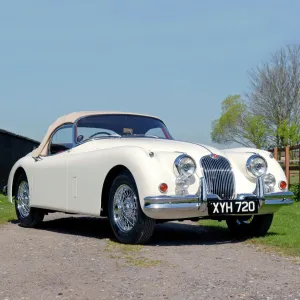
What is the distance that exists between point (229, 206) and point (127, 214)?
3.74 ft

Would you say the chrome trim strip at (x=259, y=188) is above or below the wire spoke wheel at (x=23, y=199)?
above

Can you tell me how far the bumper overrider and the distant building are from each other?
13.2 meters

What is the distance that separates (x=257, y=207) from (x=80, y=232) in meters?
2.54

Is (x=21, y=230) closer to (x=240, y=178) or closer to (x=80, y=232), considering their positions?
(x=80, y=232)

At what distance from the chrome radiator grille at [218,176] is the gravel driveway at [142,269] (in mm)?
604

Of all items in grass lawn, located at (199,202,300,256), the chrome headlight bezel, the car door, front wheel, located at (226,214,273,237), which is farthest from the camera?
the car door

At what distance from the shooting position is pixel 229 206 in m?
6.23

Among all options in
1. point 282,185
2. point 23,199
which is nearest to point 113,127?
point 23,199

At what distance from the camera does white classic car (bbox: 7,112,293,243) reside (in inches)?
241

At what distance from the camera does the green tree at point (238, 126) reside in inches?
1626

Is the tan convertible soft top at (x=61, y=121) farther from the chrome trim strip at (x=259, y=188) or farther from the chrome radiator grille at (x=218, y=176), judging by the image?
the chrome trim strip at (x=259, y=188)

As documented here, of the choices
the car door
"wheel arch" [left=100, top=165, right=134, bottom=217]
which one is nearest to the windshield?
the car door

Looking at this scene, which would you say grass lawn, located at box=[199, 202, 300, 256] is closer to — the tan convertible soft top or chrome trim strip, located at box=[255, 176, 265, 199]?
chrome trim strip, located at box=[255, 176, 265, 199]

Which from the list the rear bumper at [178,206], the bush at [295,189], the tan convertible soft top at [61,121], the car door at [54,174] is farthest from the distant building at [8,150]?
the rear bumper at [178,206]
